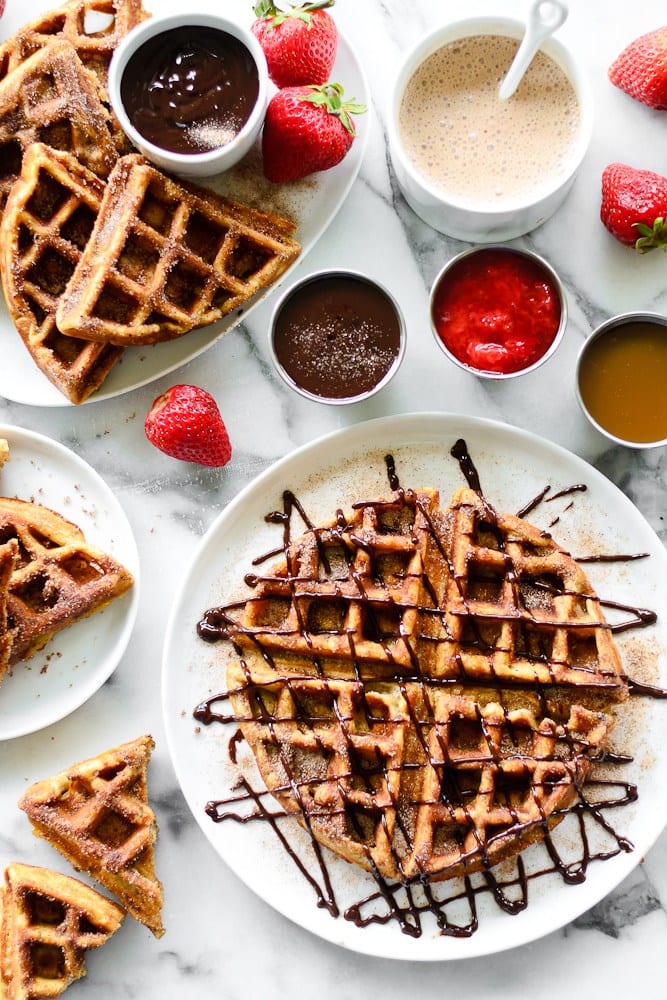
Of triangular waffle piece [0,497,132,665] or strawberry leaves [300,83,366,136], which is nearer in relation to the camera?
strawberry leaves [300,83,366,136]

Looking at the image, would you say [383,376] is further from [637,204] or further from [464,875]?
[464,875]

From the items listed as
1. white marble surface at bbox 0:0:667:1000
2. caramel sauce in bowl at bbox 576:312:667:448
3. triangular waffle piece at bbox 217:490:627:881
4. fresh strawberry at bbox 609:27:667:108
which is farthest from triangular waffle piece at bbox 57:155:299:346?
fresh strawberry at bbox 609:27:667:108

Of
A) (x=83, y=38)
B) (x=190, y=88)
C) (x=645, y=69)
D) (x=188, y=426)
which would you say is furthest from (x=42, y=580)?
(x=645, y=69)

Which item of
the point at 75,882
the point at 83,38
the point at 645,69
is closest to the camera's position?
the point at 83,38

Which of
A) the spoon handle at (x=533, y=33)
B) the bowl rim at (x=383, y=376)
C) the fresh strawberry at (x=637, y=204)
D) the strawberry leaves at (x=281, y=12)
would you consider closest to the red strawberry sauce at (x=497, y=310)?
the bowl rim at (x=383, y=376)

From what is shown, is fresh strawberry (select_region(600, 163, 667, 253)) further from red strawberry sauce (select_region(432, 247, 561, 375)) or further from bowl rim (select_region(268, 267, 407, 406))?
bowl rim (select_region(268, 267, 407, 406))

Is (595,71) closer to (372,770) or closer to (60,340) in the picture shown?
(60,340)
